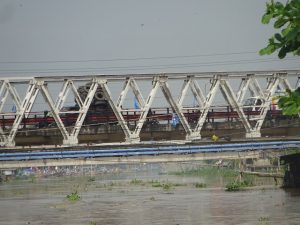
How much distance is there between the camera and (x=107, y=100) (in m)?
43.9

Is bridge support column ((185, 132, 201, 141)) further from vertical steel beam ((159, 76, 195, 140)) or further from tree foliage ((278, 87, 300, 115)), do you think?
tree foliage ((278, 87, 300, 115))

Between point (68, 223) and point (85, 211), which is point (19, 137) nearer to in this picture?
point (85, 211)

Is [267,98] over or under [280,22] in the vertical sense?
over

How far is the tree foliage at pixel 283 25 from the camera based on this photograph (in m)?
7.16

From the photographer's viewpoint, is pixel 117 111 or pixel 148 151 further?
pixel 117 111

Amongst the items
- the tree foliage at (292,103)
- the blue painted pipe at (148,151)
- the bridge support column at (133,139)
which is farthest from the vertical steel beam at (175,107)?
the tree foliage at (292,103)

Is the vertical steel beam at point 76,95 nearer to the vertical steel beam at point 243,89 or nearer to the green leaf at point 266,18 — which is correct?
the vertical steel beam at point 243,89

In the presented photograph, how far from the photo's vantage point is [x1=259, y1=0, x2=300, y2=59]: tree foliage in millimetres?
7160

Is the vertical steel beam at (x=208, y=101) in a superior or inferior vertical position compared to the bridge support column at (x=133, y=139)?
superior

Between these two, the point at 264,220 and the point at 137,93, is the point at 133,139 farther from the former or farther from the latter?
the point at 264,220

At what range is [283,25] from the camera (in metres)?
7.48

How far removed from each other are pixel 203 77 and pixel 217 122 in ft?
12.0

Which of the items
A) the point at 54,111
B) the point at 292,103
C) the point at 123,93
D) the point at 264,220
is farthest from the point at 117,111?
the point at 292,103

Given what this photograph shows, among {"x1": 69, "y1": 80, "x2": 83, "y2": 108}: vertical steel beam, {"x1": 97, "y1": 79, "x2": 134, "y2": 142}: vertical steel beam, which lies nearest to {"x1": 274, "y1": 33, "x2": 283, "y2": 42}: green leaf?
{"x1": 97, "y1": 79, "x2": 134, "y2": 142}: vertical steel beam
